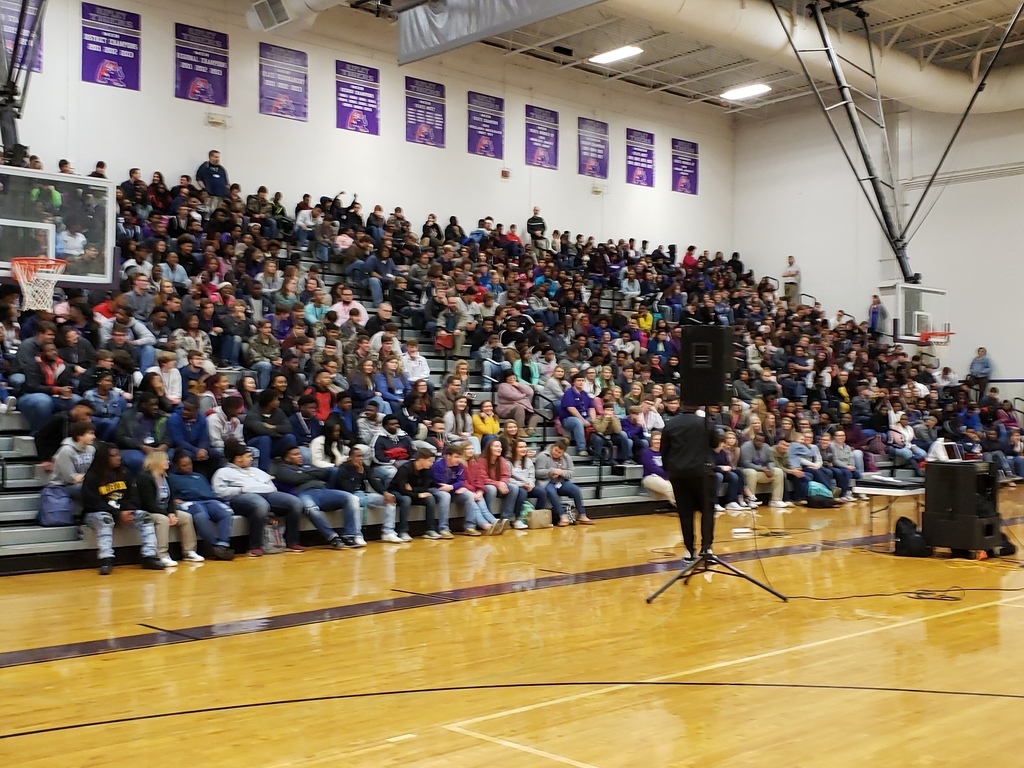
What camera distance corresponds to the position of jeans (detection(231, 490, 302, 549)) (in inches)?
396

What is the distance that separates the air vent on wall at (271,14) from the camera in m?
16.9

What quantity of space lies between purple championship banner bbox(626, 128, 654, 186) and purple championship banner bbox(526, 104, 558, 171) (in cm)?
221

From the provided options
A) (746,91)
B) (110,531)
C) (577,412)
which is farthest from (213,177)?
(746,91)

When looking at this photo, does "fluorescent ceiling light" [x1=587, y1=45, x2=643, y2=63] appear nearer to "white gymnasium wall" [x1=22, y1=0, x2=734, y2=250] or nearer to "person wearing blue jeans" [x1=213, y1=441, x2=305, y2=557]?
"white gymnasium wall" [x1=22, y1=0, x2=734, y2=250]

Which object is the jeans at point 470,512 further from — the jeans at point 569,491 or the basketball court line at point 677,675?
the basketball court line at point 677,675

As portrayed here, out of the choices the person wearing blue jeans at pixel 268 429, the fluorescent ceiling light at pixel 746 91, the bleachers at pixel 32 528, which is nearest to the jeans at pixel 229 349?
the bleachers at pixel 32 528

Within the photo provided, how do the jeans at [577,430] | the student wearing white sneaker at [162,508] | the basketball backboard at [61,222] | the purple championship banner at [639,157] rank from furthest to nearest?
1. the purple championship banner at [639,157]
2. the jeans at [577,430]
3. the basketball backboard at [61,222]
4. the student wearing white sneaker at [162,508]

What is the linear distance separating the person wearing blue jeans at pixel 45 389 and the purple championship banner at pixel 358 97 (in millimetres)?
9971

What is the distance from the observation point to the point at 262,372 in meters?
12.6

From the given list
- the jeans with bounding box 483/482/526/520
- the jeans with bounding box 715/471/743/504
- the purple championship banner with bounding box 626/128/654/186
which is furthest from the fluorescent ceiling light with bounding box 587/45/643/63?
the jeans with bounding box 483/482/526/520

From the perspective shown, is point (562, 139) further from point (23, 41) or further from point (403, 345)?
point (23, 41)

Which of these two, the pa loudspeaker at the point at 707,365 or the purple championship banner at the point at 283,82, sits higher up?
the purple championship banner at the point at 283,82

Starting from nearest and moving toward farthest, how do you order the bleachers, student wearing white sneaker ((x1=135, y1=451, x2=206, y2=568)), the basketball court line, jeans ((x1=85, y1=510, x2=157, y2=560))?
the basketball court line
the bleachers
jeans ((x1=85, y1=510, x2=157, y2=560))
student wearing white sneaker ((x1=135, y1=451, x2=206, y2=568))

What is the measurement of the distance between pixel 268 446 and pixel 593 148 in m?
14.8
